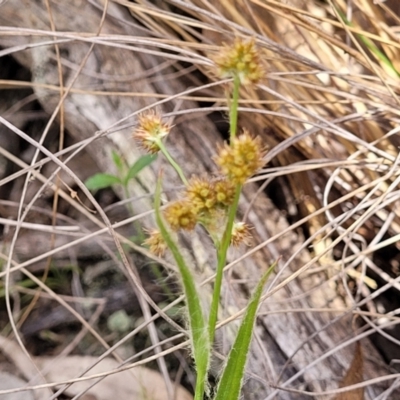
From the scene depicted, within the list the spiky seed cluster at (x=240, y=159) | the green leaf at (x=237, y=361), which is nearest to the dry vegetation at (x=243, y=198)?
the green leaf at (x=237, y=361)

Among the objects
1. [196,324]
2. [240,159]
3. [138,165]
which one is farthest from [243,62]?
[138,165]

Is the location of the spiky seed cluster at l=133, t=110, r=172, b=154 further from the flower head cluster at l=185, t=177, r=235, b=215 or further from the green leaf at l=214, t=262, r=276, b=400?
the green leaf at l=214, t=262, r=276, b=400

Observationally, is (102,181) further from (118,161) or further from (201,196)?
(201,196)

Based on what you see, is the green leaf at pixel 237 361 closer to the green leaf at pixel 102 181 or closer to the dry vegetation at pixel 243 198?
the dry vegetation at pixel 243 198

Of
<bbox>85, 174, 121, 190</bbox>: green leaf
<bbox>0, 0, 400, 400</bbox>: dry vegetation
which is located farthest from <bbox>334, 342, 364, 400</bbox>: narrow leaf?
<bbox>85, 174, 121, 190</bbox>: green leaf

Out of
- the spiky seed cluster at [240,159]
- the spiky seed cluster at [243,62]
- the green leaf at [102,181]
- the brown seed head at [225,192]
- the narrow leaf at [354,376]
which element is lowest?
the narrow leaf at [354,376]

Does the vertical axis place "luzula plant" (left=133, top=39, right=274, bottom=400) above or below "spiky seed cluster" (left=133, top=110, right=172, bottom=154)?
below
